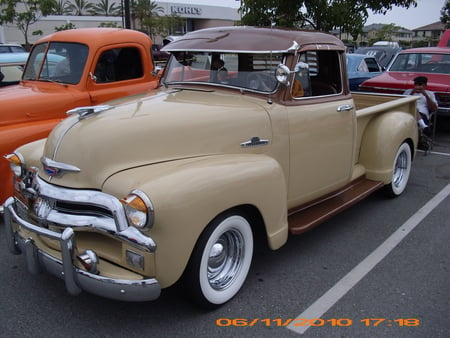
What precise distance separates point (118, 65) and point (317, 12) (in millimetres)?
4590

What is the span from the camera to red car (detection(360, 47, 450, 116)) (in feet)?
26.9

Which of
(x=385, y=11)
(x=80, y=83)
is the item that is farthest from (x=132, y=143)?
(x=385, y=11)

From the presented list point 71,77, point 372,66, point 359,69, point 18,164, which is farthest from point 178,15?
point 18,164

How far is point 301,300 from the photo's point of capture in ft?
10.4

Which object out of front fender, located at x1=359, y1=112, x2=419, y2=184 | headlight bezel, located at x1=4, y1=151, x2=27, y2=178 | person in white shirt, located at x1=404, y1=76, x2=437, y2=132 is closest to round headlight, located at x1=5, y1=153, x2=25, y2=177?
headlight bezel, located at x1=4, y1=151, x2=27, y2=178

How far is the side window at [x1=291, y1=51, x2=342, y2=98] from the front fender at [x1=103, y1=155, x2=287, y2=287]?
3.16 feet

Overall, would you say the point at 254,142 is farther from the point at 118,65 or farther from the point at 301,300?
the point at 118,65

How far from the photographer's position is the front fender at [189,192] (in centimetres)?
247

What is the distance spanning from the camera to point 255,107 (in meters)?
3.38

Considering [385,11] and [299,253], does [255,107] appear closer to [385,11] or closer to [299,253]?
[299,253]

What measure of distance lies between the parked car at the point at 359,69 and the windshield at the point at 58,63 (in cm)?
737

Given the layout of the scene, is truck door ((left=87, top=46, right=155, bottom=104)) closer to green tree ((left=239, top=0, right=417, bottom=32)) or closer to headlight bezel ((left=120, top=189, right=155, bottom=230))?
headlight bezel ((left=120, top=189, right=155, bottom=230))

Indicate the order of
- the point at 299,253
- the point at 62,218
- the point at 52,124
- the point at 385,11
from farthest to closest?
the point at 385,11
the point at 52,124
the point at 299,253
the point at 62,218

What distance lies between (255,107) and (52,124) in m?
2.46
